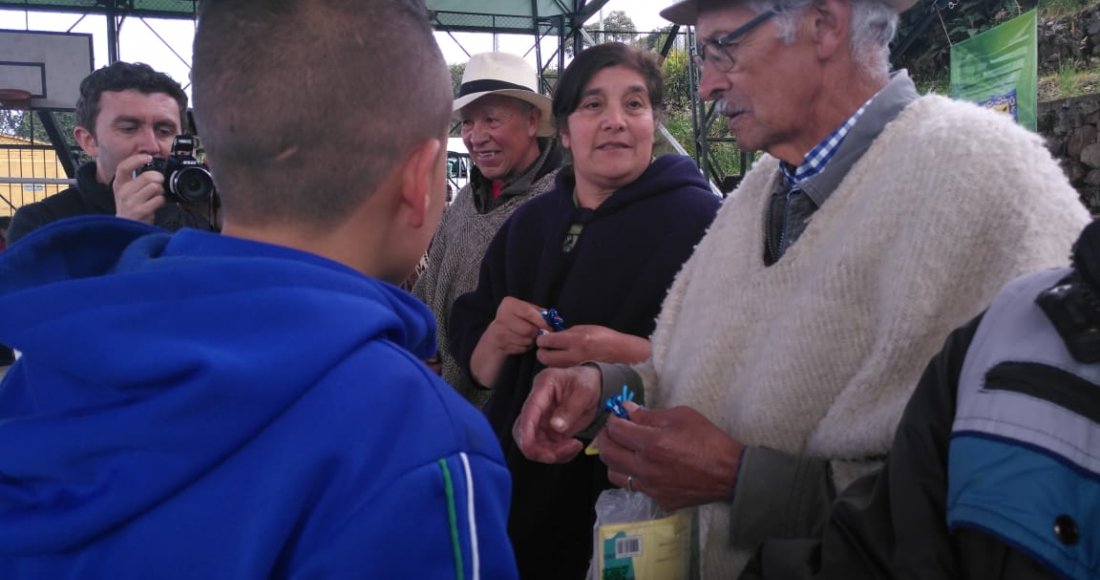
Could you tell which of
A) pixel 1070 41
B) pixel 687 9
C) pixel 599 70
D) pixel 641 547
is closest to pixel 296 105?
pixel 641 547

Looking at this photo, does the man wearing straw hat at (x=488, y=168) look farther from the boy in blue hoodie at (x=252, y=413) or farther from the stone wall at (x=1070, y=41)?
the stone wall at (x=1070, y=41)

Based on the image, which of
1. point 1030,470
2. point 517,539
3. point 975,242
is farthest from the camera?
point 517,539

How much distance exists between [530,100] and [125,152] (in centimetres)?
133

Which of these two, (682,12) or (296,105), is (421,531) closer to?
(296,105)

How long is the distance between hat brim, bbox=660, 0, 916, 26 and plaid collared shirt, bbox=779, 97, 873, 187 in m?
0.24

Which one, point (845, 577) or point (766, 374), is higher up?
point (766, 374)

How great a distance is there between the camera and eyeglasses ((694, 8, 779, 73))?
1651 mm

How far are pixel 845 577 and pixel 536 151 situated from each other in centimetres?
232

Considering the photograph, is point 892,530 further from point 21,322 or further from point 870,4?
point 870,4

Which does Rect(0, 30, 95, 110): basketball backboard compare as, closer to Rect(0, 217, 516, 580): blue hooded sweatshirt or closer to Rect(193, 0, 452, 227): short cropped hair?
Rect(193, 0, 452, 227): short cropped hair

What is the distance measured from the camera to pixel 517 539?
2230mm

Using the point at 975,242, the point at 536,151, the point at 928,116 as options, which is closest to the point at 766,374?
the point at 975,242

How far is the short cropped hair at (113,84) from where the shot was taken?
2.63 m

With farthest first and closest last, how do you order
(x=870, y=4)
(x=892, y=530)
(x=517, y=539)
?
(x=517, y=539) < (x=870, y=4) < (x=892, y=530)
